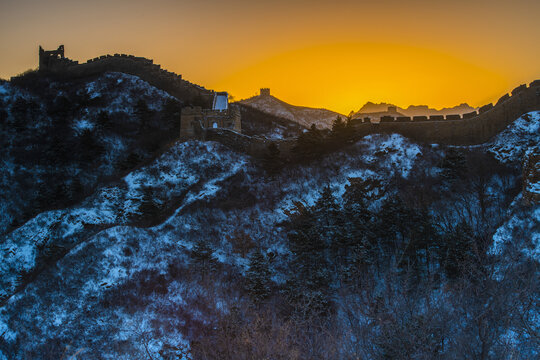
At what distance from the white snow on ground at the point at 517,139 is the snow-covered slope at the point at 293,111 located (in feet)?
151

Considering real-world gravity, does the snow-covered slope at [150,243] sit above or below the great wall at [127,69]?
below

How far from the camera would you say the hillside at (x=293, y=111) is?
8475cm

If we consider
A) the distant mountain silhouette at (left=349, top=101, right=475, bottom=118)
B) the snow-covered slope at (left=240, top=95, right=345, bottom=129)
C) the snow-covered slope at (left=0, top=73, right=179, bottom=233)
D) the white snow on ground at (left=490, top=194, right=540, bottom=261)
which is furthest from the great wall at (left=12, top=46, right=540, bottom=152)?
the distant mountain silhouette at (left=349, top=101, right=475, bottom=118)

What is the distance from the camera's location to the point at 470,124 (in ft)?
133

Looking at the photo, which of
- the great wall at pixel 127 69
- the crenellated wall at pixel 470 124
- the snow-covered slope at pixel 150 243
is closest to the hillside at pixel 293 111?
the great wall at pixel 127 69

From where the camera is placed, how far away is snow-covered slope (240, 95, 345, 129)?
8469 cm

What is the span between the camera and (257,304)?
93.2ft

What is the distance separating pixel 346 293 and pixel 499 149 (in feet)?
65.3

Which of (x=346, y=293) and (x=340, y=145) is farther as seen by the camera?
(x=340, y=145)

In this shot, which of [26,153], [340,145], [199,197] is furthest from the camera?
[26,153]

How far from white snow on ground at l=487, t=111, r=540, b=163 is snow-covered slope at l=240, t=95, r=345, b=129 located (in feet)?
151

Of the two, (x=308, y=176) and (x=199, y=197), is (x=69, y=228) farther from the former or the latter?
(x=308, y=176)

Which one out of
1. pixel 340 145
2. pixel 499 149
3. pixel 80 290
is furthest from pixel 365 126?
pixel 80 290

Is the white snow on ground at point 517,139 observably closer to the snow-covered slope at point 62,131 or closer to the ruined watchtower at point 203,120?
the ruined watchtower at point 203,120
